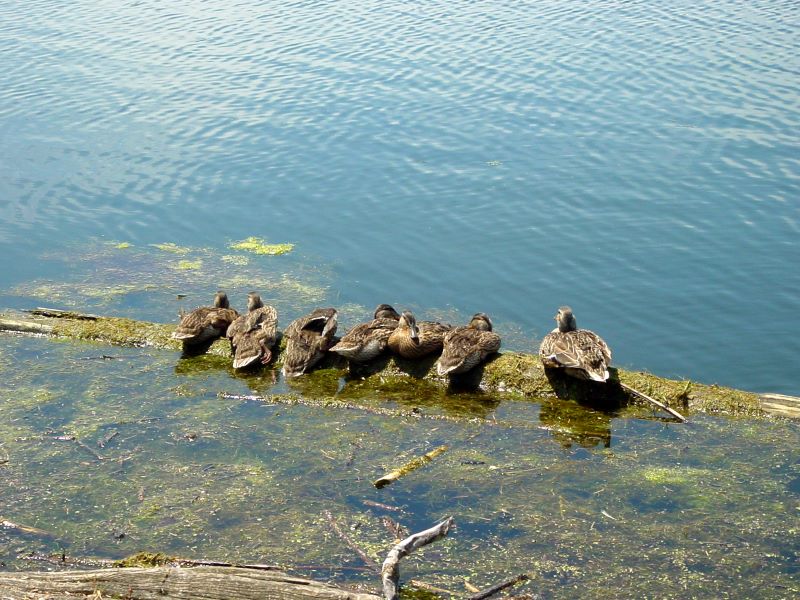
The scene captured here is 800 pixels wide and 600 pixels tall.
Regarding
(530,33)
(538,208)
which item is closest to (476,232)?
(538,208)

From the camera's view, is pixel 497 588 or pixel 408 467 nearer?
pixel 497 588

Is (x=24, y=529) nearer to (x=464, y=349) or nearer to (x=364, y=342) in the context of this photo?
(x=364, y=342)

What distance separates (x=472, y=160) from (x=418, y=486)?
12.3 meters

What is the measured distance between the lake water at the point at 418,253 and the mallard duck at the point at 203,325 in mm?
317

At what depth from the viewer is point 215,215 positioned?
17.5 meters

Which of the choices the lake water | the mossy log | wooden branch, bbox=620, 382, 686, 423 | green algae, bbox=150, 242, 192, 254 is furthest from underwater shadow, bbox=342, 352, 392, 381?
green algae, bbox=150, 242, 192, 254

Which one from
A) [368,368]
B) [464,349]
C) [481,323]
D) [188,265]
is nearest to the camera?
[464,349]

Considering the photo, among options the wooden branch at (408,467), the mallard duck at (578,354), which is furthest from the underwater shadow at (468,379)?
the wooden branch at (408,467)

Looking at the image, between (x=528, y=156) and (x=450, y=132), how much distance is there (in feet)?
7.29

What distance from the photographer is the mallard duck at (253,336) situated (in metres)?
9.63

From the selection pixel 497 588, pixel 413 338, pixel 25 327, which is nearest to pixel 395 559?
pixel 497 588

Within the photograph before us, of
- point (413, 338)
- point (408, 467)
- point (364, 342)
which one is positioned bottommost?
point (408, 467)

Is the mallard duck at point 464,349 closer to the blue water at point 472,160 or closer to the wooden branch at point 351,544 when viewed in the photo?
the wooden branch at point 351,544

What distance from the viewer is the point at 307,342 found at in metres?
9.65
